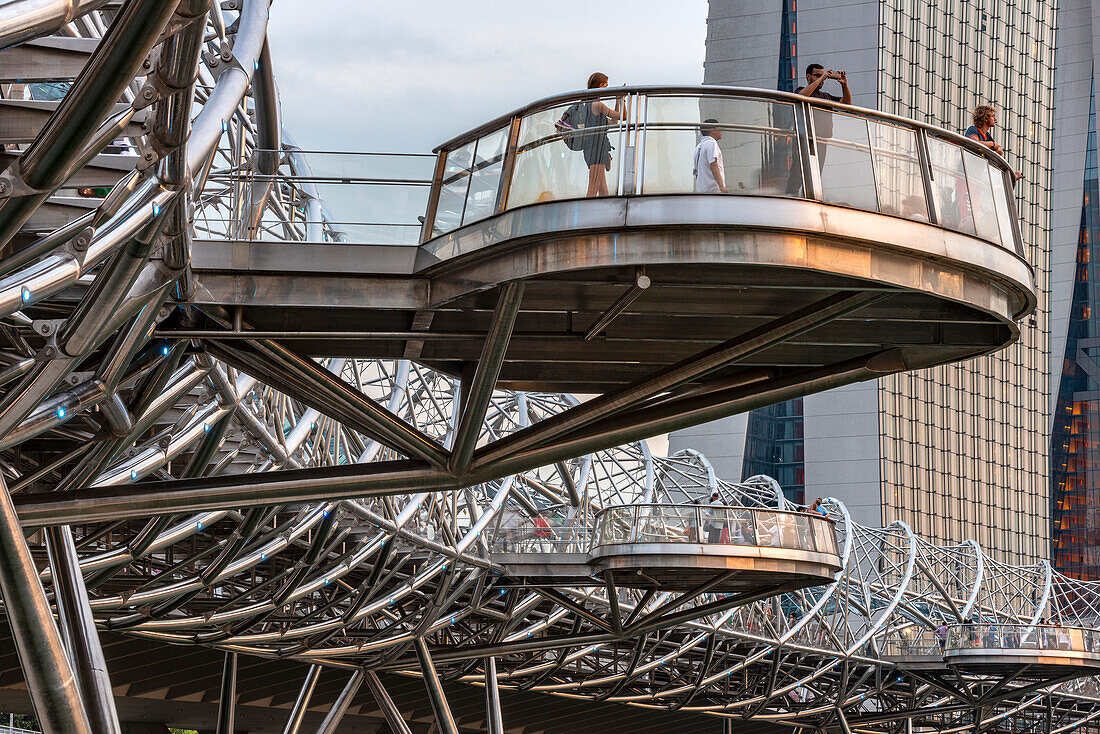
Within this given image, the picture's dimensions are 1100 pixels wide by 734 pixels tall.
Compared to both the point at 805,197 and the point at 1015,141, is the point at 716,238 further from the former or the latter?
the point at 1015,141

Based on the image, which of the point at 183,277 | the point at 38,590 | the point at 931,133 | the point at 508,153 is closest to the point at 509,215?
the point at 508,153

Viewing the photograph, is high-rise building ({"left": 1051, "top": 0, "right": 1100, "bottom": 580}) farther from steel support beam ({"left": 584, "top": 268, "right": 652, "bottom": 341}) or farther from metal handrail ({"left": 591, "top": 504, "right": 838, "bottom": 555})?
steel support beam ({"left": 584, "top": 268, "right": 652, "bottom": 341})

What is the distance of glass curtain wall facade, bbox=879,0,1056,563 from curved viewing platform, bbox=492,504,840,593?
235 ft

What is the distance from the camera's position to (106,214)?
36.5 ft

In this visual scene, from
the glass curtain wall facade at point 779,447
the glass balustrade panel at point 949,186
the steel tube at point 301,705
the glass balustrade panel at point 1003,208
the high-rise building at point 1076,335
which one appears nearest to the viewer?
the glass balustrade panel at point 949,186

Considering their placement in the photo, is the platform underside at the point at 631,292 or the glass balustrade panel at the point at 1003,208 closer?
the platform underside at the point at 631,292

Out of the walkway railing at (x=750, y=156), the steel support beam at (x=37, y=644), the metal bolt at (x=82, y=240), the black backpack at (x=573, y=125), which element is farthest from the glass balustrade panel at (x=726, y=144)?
the steel support beam at (x=37, y=644)

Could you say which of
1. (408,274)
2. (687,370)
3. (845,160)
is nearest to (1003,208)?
A: (845,160)

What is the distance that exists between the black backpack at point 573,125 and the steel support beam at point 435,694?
31995 mm

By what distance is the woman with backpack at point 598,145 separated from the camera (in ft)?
43.0

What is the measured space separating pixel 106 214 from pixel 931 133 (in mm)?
7764

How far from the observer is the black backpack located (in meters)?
13.4

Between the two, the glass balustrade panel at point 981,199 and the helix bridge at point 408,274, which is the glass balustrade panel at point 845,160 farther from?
the glass balustrade panel at point 981,199

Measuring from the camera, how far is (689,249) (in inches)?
495
